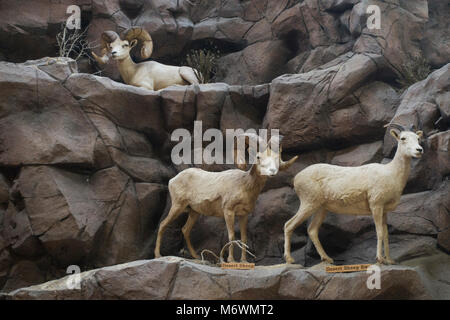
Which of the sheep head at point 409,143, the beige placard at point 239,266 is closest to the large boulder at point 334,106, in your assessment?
the sheep head at point 409,143

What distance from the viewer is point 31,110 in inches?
303

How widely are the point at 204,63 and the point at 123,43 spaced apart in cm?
143

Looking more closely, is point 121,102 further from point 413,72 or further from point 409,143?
point 413,72

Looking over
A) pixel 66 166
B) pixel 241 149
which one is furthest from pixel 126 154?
pixel 241 149

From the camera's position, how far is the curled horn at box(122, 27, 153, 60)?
9289 millimetres

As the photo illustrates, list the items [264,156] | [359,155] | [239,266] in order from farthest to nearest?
1. [359,155]
2. [264,156]
3. [239,266]

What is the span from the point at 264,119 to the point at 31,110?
10.9 feet

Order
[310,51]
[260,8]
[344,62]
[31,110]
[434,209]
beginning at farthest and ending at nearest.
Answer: [260,8], [310,51], [344,62], [31,110], [434,209]

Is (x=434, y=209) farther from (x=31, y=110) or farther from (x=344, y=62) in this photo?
(x=31, y=110)

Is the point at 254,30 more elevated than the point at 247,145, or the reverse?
the point at 254,30

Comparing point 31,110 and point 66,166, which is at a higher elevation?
point 31,110

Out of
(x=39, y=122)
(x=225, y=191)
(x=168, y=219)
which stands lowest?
(x=168, y=219)

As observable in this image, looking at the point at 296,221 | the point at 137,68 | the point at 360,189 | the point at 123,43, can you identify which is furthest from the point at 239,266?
the point at 123,43

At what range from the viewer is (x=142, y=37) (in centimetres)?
947
